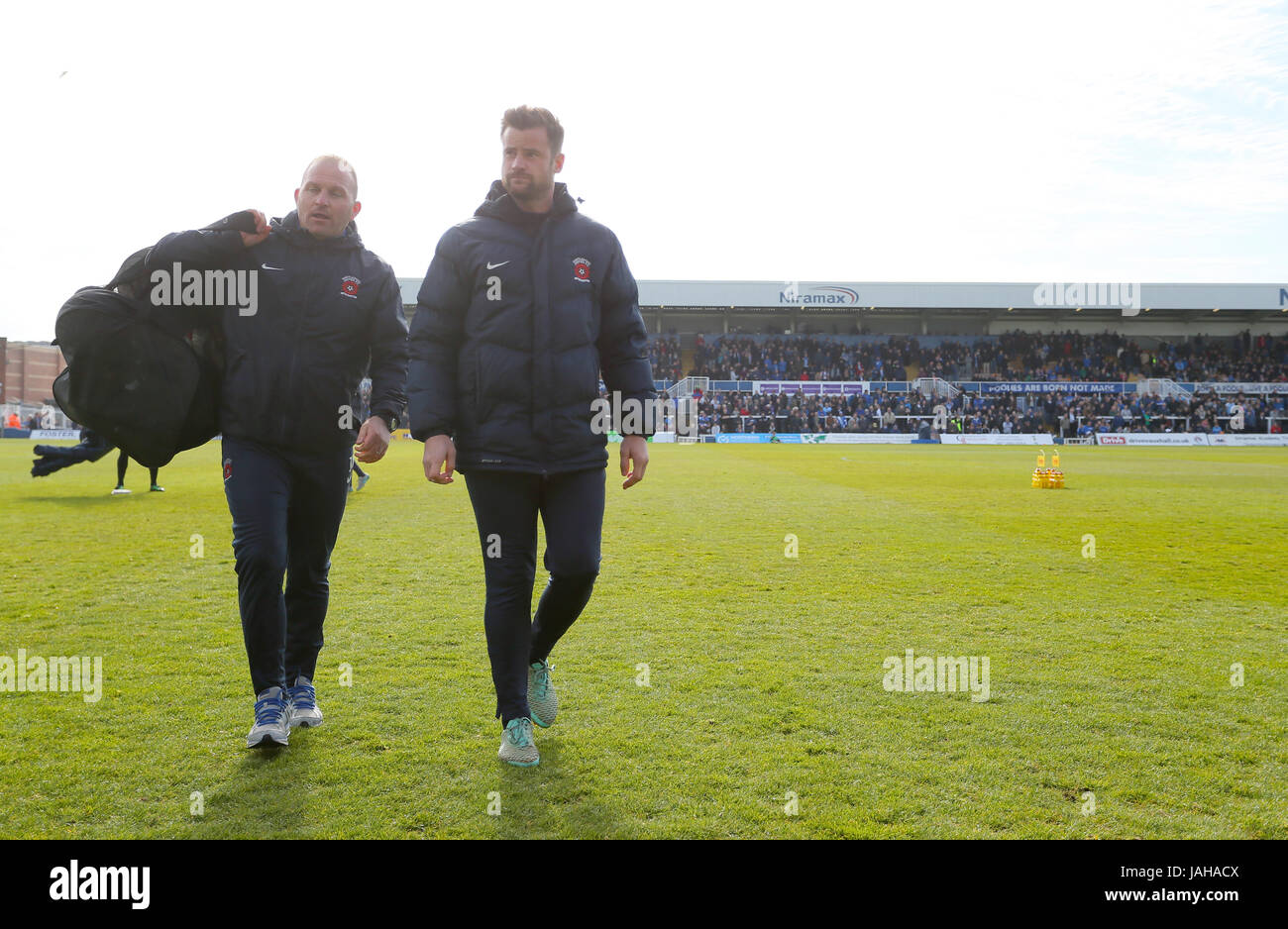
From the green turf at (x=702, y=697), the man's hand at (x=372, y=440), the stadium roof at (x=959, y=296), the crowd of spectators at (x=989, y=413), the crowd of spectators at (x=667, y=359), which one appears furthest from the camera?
the crowd of spectators at (x=667, y=359)

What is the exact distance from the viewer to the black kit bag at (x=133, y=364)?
12.0 ft

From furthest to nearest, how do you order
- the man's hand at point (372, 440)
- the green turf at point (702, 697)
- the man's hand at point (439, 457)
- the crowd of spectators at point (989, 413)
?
the crowd of spectators at point (989, 413) → the man's hand at point (372, 440) → the man's hand at point (439, 457) → the green turf at point (702, 697)

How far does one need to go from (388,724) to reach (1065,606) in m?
4.89

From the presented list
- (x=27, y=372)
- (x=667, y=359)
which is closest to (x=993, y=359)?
(x=667, y=359)

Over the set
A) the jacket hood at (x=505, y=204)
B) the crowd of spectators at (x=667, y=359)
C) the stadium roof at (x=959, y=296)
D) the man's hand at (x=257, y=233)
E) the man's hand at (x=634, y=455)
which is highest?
the stadium roof at (x=959, y=296)

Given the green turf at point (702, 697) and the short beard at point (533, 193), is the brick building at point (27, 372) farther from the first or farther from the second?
the short beard at point (533, 193)

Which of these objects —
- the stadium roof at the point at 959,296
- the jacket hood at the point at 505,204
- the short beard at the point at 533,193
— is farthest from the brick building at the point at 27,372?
the short beard at the point at 533,193

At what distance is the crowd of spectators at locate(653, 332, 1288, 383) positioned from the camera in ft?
184

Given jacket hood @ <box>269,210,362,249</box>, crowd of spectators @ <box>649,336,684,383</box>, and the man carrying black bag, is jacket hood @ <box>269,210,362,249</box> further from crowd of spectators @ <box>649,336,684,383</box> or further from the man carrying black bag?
crowd of spectators @ <box>649,336,684,383</box>

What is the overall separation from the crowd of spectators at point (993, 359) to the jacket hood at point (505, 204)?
5208 centimetres

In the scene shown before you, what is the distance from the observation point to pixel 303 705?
13.0 ft
